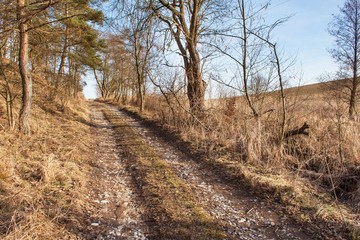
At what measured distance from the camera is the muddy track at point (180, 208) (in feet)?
10.1

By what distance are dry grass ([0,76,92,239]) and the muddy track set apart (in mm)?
364

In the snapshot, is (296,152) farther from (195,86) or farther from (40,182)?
(40,182)

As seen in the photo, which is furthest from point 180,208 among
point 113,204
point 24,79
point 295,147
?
point 24,79

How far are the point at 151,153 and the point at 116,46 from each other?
18503 mm

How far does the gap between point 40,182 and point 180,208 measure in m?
2.41

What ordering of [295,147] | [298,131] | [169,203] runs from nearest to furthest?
[169,203] < [295,147] < [298,131]

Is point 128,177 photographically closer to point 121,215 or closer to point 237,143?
point 121,215

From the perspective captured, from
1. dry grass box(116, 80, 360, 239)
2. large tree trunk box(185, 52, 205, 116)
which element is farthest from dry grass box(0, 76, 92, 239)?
large tree trunk box(185, 52, 205, 116)

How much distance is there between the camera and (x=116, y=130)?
1026cm

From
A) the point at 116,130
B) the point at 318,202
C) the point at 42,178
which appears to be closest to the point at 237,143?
the point at 318,202

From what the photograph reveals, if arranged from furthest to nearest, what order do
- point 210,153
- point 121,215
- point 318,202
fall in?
point 210,153 < point 318,202 < point 121,215

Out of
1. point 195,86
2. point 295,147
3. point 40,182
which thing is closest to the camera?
point 40,182

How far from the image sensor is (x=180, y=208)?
3.66 metres

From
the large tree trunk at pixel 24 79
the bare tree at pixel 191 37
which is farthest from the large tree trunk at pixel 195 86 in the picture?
the large tree trunk at pixel 24 79
